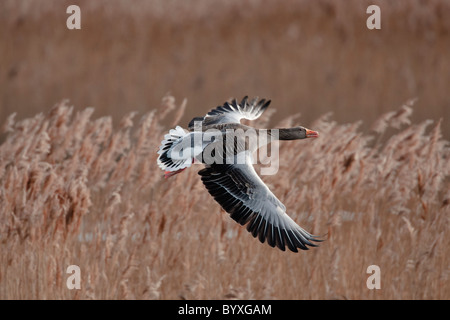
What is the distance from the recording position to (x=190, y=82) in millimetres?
13250

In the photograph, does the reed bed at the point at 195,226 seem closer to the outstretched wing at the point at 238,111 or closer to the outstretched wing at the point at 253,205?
the outstretched wing at the point at 238,111

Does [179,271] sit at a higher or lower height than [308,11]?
lower

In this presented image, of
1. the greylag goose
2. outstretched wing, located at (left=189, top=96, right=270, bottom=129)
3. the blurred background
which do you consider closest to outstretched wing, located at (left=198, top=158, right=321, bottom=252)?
the greylag goose

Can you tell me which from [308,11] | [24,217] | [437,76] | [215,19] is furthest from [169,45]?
[24,217]

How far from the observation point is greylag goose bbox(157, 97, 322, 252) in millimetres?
5242

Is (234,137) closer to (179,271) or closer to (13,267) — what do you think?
(179,271)

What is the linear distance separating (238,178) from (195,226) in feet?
5.73

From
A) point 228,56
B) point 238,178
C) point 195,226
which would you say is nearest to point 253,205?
point 238,178

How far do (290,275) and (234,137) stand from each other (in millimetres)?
1760

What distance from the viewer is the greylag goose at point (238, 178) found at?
524 centimetres

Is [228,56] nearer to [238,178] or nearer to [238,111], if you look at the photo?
[238,111]

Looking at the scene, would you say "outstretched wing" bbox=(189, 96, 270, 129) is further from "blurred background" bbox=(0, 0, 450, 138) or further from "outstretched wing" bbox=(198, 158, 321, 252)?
"blurred background" bbox=(0, 0, 450, 138)

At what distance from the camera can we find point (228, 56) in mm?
14133

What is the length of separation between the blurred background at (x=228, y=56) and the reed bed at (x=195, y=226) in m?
5.21
